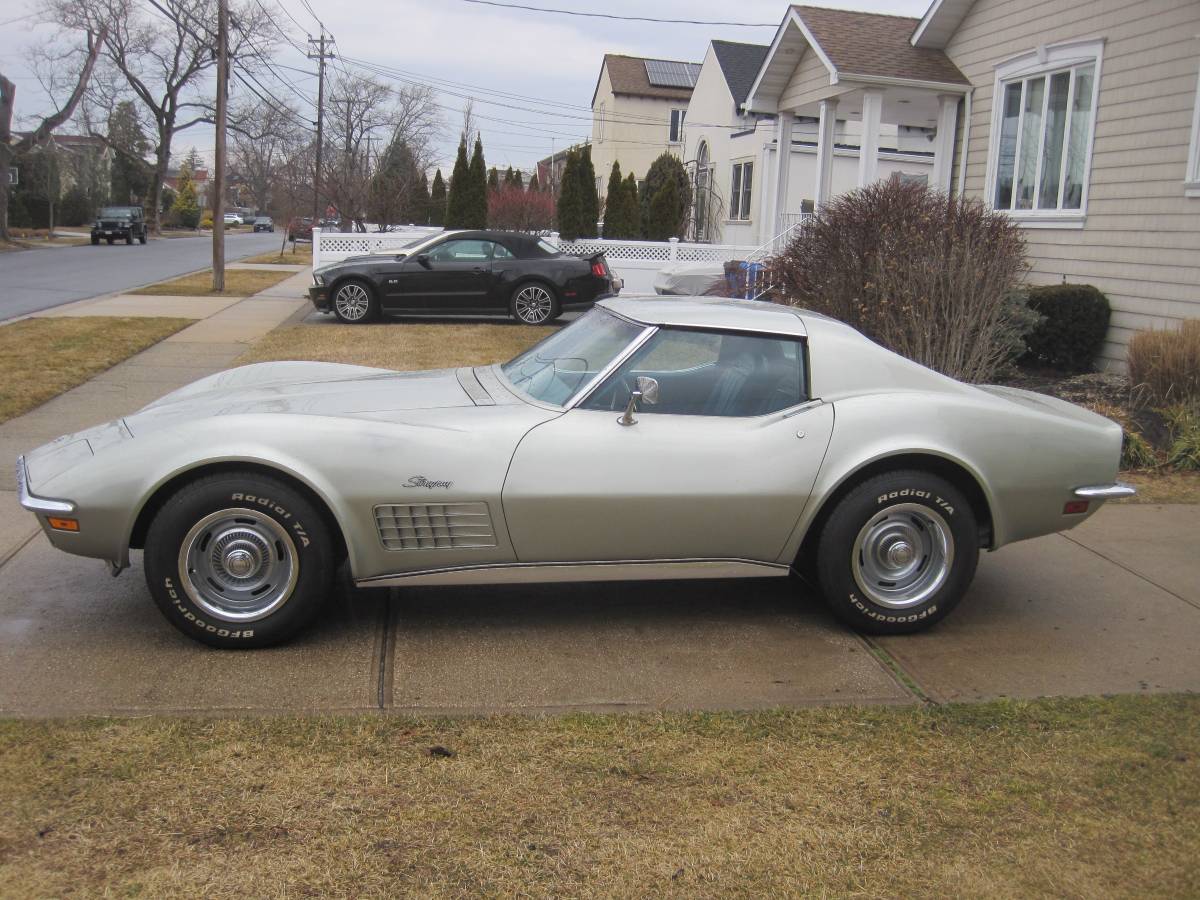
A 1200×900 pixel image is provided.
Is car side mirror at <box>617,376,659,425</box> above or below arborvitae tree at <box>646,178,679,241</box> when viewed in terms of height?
below

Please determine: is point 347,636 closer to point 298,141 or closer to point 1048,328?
point 1048,328

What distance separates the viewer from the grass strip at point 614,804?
2.94 meters

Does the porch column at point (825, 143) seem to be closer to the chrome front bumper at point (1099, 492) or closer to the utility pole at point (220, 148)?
the utility pole at point (220, 148)

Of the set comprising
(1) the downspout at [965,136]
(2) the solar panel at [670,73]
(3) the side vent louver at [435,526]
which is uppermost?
(2) the solar panel at [670,73]

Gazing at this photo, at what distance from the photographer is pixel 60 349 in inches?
489

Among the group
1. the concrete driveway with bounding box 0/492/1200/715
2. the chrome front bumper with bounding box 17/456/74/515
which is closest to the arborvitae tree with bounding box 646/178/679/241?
the concrete driveway with bounding box 0/492/1200/715

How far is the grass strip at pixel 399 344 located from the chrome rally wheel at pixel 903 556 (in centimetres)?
799

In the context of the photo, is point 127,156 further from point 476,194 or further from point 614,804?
point 614,804

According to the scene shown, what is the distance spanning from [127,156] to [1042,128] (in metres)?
70.8

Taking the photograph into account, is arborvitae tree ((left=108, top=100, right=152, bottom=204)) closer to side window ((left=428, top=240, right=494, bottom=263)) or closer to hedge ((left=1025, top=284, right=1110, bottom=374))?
side window ((left=428, top=240, right=494, bottom=263))

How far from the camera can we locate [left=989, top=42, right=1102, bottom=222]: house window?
1257 cm

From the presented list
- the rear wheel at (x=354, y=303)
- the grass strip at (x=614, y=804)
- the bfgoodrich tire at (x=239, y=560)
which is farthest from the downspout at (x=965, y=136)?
the bfgoodrich tire at (x=239, y=560)

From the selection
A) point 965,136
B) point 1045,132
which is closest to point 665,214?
point 965,136

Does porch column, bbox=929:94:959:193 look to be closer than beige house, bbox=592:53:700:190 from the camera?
Yes
